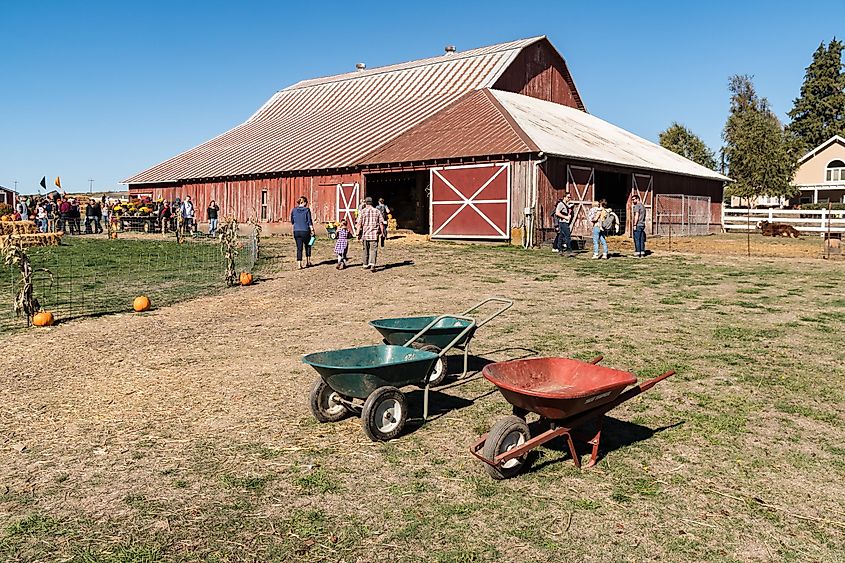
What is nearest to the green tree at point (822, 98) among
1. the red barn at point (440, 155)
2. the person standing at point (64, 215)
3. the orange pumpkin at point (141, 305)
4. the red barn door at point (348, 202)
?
the red barn at point (440, 155)

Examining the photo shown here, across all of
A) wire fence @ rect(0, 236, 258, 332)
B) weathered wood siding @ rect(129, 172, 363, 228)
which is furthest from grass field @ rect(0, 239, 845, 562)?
weathered wood siding @ rect(129, 172, 363, 228)

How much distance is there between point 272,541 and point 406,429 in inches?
84.3

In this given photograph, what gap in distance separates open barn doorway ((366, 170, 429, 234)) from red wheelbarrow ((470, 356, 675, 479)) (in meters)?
24.9

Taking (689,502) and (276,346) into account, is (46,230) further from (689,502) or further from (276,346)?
(689,502)

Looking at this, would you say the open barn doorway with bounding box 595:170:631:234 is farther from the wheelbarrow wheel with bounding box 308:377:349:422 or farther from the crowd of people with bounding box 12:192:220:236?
the wheelbarrow wheel with bounding box 308:377:349:422

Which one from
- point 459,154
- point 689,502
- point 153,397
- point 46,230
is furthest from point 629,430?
point 46,230

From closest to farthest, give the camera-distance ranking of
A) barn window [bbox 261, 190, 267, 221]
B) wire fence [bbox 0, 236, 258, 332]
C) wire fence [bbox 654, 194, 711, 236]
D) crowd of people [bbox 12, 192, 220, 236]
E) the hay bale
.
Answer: wire fence [bbox 0, 236, 258, 332]
the hay bale
crowd of people [bbox 12, 192, 220, 236]
wire fence [bbox 654, 194, 711, 236]
barn window [bbox 261, 190, 267, 221]

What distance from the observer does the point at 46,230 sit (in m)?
30.2

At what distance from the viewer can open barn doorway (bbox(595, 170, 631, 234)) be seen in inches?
1256

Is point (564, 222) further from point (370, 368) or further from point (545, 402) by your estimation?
point (545, 402)

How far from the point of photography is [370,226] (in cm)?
1645

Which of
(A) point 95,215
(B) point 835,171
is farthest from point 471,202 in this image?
(B) point 835,171

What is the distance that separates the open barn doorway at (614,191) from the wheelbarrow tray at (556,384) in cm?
2689

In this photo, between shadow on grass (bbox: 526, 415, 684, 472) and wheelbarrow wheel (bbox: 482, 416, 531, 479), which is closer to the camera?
wheelbarrow wheel (bbox: 482, 416, 531, 479)
